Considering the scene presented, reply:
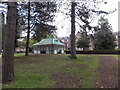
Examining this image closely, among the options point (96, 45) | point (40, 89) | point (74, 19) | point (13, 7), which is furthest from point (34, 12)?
point (96, 45)

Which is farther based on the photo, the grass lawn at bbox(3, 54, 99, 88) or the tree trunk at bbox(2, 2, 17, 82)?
the tree trunk at bbox(2, 2, 17, 82)

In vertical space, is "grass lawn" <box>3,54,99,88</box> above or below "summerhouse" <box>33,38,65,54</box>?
below

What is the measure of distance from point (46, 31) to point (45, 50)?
17.9m

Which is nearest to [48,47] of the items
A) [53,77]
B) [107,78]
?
[53,77]

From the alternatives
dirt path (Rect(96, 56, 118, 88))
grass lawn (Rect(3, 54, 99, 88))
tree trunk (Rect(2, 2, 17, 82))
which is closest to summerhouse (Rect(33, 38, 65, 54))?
grass lawn (Rect(3, 54, 99, 88))

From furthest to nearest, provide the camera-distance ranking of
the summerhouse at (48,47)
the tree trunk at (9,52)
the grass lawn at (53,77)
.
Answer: the summerhouse at (48,47) < the tree trunk at (9,52) < the grass lawn at (53,77)

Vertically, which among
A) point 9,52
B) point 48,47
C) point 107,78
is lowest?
point 107,78

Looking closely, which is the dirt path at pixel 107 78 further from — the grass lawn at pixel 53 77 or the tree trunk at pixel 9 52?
the tree trunk at pixel 9 52

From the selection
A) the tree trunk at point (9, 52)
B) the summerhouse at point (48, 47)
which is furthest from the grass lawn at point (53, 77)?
the summerhouse at point (48, 47)

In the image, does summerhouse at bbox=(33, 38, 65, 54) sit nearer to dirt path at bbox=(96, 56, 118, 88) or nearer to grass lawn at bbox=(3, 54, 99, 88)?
grass lawn at bbox=(3, 54, 99, 88)

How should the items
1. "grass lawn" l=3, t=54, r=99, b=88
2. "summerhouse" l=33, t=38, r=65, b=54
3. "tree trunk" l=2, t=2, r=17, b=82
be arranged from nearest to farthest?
"grass lawn" l=3, t=54, r=99, b=88 < "tree trunk" l=2, t=2, r=17, b=82 < "summerhouse" l=33, t=38, r=65, b=54

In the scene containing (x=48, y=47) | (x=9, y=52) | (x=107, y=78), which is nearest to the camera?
(x=9, y=52)

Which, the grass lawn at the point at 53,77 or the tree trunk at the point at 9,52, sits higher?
the tree trunk at the point at 9,52

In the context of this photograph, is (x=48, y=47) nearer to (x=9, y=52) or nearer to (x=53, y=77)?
(x=53, y=77)
